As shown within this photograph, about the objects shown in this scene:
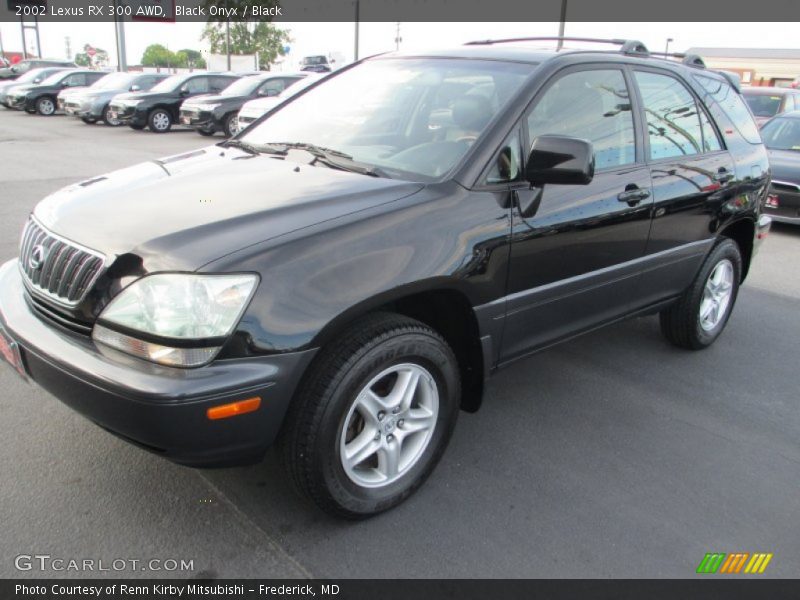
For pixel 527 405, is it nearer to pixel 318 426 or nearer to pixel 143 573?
pixel 318 426

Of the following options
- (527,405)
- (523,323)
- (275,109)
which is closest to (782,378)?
(527,405)

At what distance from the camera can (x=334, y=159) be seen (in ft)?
10.1

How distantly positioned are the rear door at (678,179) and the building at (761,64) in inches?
2258

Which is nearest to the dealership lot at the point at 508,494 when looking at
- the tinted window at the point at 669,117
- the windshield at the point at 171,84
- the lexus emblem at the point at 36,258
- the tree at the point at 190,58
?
the lexus emblem at the point at 36,258

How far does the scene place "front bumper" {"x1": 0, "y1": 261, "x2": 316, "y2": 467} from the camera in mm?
2043

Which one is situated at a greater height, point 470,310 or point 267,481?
point 470,310

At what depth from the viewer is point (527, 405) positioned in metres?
3.65

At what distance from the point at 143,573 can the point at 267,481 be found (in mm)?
648

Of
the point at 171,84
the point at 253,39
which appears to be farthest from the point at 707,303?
the point at 253,39

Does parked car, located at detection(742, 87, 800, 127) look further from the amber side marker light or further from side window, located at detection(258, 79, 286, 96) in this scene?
the amber side marker light

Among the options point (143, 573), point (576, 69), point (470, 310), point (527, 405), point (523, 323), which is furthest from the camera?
point (527, 405)

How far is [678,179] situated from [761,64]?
2560 inches

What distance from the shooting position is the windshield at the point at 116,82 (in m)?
20.8

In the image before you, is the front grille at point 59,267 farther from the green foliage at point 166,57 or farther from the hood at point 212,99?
the green foliage at point 166,57
